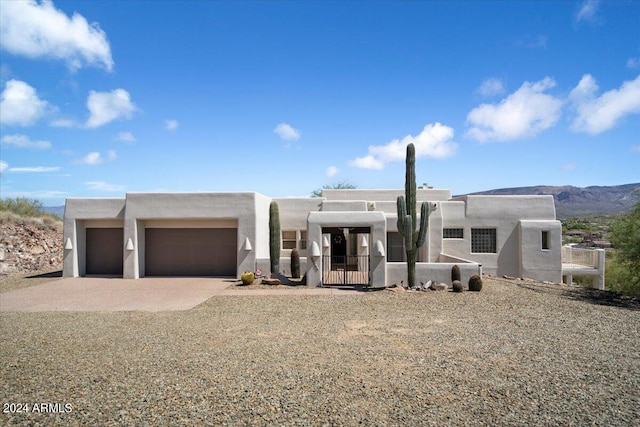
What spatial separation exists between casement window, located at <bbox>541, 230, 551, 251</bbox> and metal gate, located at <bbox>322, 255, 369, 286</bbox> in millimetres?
9258

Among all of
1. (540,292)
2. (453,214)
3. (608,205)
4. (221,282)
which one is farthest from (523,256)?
(608,205)

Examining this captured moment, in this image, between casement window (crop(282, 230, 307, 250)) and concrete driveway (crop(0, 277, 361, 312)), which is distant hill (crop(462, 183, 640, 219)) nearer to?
casement window (crop(282, 230, 307, 250))

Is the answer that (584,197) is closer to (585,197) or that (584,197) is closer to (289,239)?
(585,197)

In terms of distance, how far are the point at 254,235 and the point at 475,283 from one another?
9879 mm

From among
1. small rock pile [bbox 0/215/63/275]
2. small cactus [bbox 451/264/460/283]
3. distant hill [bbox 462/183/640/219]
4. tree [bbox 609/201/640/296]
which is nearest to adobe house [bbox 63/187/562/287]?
small cactus [bbox 451/264/460/283]

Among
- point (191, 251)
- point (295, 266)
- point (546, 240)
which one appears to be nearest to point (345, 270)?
point (295, 266)

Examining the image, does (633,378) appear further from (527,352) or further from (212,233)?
(212,233)

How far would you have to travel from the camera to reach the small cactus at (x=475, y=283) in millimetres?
15166

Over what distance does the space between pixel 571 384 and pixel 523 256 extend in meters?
16.0

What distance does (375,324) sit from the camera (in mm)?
10172

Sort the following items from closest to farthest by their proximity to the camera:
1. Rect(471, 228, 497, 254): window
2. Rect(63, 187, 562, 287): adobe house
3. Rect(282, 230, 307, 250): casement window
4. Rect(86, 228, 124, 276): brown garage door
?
Rect(63, 187, 562, 287): adobe house < Rect(86, 228, 124, 276): brown garage door < Rect(471, 228, 497, 254): window < Rect(282, 230, 307, 250): casement window

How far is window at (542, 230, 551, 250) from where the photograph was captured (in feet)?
68.3

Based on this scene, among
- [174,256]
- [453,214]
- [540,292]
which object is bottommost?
[540,292]

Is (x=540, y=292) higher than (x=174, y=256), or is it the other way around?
(x=174, y=256)
